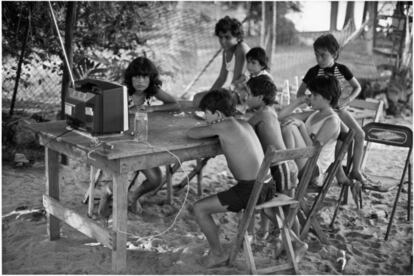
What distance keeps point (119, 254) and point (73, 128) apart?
848mm

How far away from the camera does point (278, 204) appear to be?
13.0 feet

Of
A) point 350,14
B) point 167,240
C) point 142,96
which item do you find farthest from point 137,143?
point 350,14

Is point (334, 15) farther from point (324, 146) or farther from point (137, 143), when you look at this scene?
point (137, 143)

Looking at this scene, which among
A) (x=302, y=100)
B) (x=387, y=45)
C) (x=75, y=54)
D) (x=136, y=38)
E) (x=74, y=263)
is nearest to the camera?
(x=74, y=263)

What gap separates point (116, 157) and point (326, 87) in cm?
184

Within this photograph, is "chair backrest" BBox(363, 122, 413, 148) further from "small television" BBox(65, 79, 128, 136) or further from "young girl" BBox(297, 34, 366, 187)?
"small television" BBox(65, 79, 128, 136)

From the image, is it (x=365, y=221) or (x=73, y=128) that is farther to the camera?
(x=365, y=221)

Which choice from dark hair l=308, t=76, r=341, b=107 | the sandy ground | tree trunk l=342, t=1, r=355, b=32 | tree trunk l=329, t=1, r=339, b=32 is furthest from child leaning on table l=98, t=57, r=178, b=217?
tree trunk l=329, t=1, r=339, b=32

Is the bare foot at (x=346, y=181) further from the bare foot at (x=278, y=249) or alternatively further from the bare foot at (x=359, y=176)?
the bare foot at (x=278, y=249)

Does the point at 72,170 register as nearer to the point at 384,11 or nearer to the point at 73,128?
the point at 73,128

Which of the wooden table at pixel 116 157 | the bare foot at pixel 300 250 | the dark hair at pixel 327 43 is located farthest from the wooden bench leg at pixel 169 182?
the dark hair at pixel 327 43

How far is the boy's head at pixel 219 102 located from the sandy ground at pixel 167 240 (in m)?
1.03

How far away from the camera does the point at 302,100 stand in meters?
5.02

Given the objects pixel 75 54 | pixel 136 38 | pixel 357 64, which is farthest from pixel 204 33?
pixel 75 54
